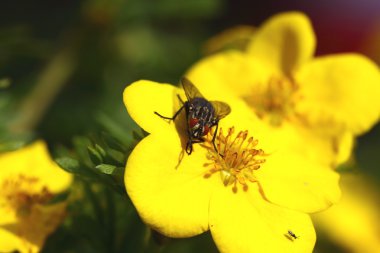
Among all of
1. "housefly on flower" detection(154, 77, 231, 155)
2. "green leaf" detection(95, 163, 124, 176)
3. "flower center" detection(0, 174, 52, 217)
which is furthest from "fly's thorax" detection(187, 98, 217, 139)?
"flower center" detection(0, 174, 52, 217)

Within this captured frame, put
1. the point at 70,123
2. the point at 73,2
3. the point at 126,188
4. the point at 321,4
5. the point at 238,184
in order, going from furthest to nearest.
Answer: the point at 321,4 → the point at 73,2 → the point at 70,123 → the point at 238,184 → the point at 126,188

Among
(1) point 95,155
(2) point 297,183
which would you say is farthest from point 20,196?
(2) point 297,183

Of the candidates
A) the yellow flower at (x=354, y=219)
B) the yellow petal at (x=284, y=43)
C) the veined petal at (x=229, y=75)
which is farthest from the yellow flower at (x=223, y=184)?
the yellow flower at (x=354, y=219)

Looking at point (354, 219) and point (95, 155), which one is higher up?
point (95, 155)

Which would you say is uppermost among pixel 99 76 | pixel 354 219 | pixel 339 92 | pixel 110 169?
pixel 110 169

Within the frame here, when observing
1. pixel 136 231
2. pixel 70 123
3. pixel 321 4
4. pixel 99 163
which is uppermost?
pixel 99 163

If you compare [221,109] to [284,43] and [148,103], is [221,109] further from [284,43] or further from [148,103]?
[284,43]

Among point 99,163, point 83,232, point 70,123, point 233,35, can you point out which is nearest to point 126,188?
point 99,163

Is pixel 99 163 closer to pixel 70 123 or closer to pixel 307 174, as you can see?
pixel 307 174
